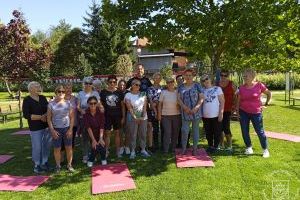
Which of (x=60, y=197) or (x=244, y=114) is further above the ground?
(x=244, y=114)

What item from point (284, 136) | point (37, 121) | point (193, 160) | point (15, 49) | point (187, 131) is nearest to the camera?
point (37, 121)

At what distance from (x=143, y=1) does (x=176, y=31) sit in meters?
1.28

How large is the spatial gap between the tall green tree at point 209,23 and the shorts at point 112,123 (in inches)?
125

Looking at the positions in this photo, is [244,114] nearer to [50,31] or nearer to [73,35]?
[73,35]

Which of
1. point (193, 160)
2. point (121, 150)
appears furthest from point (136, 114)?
point (193, 160)

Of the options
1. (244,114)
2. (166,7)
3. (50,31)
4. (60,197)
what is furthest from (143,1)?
(50,31)

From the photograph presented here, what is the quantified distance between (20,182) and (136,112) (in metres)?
2.79

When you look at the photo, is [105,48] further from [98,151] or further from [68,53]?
[98,151]

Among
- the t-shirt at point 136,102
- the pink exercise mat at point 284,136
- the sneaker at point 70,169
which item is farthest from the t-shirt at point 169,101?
the pink exercise mat at point 284,136

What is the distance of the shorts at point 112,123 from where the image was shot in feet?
Result: 27.3

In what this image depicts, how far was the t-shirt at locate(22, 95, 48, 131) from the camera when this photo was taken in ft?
24.5

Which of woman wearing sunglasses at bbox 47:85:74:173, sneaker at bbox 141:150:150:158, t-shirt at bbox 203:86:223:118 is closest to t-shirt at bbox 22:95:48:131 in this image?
woman wearing sunglasses at bbox 47:85:74:173

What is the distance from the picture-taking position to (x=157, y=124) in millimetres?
8977

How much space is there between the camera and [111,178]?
7.12m
